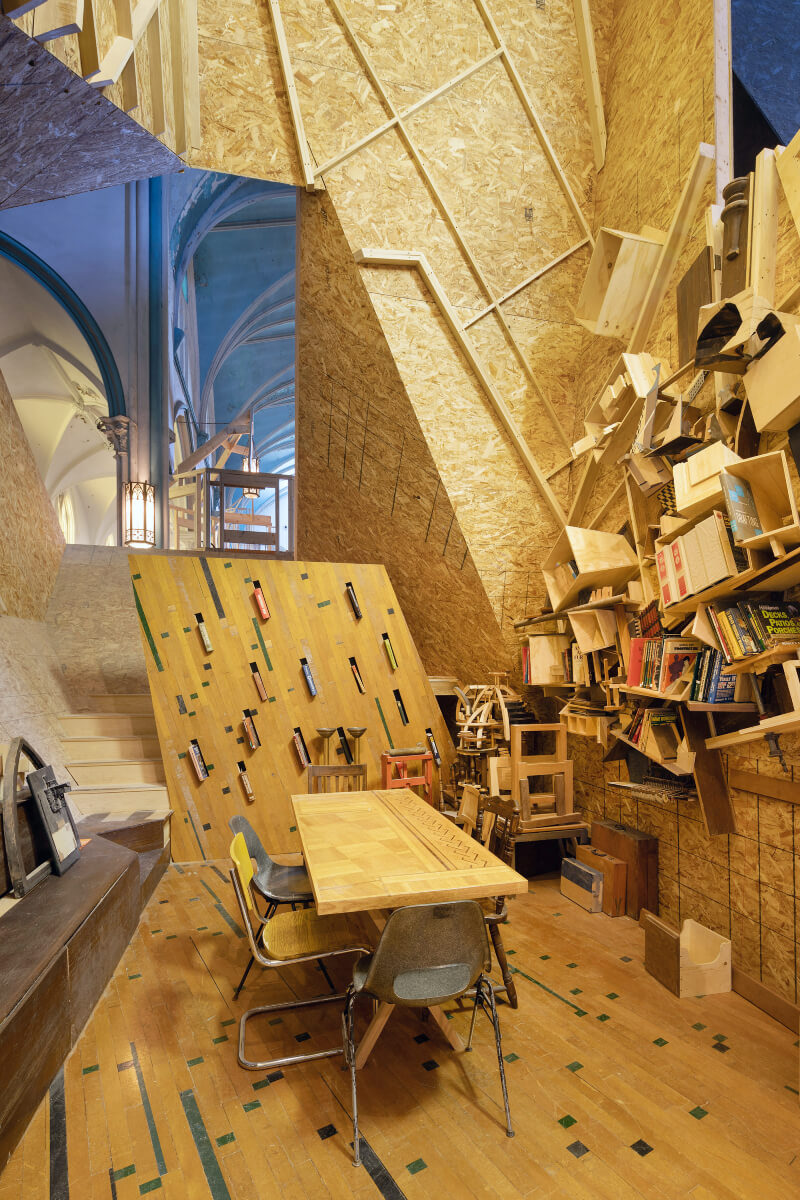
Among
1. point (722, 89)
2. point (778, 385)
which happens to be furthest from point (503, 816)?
point (722, 89)

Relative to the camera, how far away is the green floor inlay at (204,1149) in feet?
6.68

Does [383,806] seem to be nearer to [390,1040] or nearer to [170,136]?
[390,1040]

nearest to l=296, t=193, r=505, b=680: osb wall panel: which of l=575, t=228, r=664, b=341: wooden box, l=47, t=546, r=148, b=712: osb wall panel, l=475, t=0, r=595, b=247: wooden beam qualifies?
l=575, t=228, r=664, b=341: wooden box

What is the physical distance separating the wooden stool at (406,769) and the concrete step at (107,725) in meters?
2.08

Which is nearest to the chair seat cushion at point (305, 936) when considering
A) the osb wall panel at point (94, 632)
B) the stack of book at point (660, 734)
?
the stack of book at point (660, 734)

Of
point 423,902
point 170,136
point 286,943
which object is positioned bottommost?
point 286,943

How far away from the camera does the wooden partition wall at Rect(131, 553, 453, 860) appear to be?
17.6ft

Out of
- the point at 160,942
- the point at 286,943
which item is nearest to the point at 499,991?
the point at 286,943

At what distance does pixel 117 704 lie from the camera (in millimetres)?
6082

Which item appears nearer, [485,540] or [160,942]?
[160,942]

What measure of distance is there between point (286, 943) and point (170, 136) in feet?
11.9

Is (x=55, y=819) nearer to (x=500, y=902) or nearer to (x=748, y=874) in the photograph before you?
(x=500, y=902)

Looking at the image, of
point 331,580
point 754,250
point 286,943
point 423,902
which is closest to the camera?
point 423,902

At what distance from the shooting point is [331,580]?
5.96 metres
